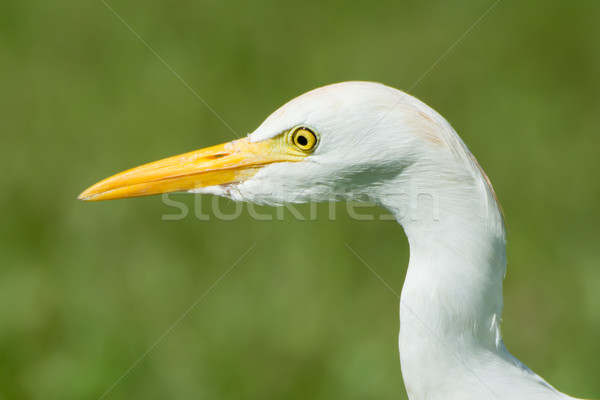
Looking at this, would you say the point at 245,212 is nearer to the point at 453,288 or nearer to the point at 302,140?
the point at 302,140

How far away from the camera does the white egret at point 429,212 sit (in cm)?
223

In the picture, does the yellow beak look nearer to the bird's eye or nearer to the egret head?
the egret head

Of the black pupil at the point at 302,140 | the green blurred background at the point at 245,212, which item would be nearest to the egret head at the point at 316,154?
the black pupil at the point at 302,140

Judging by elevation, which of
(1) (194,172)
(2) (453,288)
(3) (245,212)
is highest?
(1) (194,172)

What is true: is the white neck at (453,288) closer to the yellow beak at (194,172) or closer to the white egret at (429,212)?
the white egret at (429,212)

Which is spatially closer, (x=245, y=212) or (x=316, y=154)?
(x=316, y=154)

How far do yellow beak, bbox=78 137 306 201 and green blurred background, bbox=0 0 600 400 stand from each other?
195 cm

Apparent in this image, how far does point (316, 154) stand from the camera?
2.43 metres

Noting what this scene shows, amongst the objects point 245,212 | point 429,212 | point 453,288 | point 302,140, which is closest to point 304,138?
point 302,140

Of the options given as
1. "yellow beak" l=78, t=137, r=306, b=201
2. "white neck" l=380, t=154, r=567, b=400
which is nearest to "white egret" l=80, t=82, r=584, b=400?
"white neck" l=380, t=154, r=567, b=400

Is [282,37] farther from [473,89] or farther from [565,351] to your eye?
[565,351]

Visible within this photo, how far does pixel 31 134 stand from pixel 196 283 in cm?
242

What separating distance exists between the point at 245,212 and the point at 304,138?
330 cm

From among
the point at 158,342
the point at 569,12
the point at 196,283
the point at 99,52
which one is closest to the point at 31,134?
the point at 99,52
